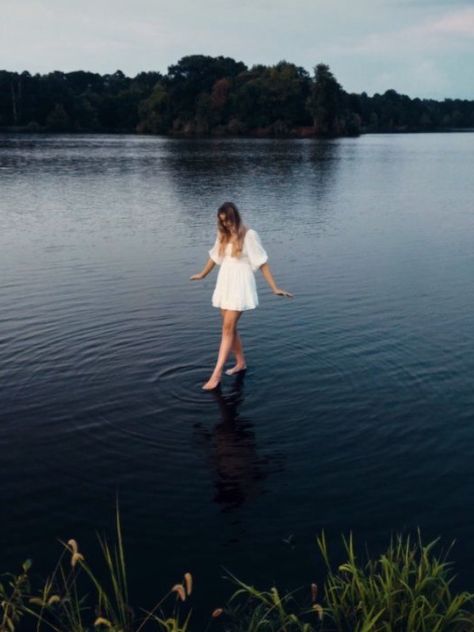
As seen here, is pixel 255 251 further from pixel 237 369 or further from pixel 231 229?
pixel 237 369

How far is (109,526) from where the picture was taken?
619 cm

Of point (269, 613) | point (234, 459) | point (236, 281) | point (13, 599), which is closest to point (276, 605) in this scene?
point (269, 613)

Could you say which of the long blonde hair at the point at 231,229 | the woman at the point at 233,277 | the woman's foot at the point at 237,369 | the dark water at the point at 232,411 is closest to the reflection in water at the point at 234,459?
the dark water at the point at 232,411

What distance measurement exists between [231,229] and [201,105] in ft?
476

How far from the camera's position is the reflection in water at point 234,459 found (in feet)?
22.2

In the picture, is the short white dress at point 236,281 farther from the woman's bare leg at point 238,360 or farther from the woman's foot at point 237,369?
the woman's foot at point 237,369

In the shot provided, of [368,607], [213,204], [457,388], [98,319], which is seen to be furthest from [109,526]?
[213,204]

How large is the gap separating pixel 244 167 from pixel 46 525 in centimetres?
5008

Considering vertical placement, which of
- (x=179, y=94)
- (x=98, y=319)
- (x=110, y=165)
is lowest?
(x=98, y=319)

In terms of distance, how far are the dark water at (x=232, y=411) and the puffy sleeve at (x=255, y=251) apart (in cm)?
182

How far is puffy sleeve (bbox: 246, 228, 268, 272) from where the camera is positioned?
9.09 m

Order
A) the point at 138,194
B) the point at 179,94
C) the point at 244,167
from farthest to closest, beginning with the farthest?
the point at 179,94
the point at 244,167
the point at 138,194

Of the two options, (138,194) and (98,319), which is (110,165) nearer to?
(138,194)

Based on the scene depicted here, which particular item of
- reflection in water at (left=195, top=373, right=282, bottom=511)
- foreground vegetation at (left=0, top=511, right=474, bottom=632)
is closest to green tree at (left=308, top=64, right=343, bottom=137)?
reflection in water at (left=195, top=373, right=282, bottom=511)
